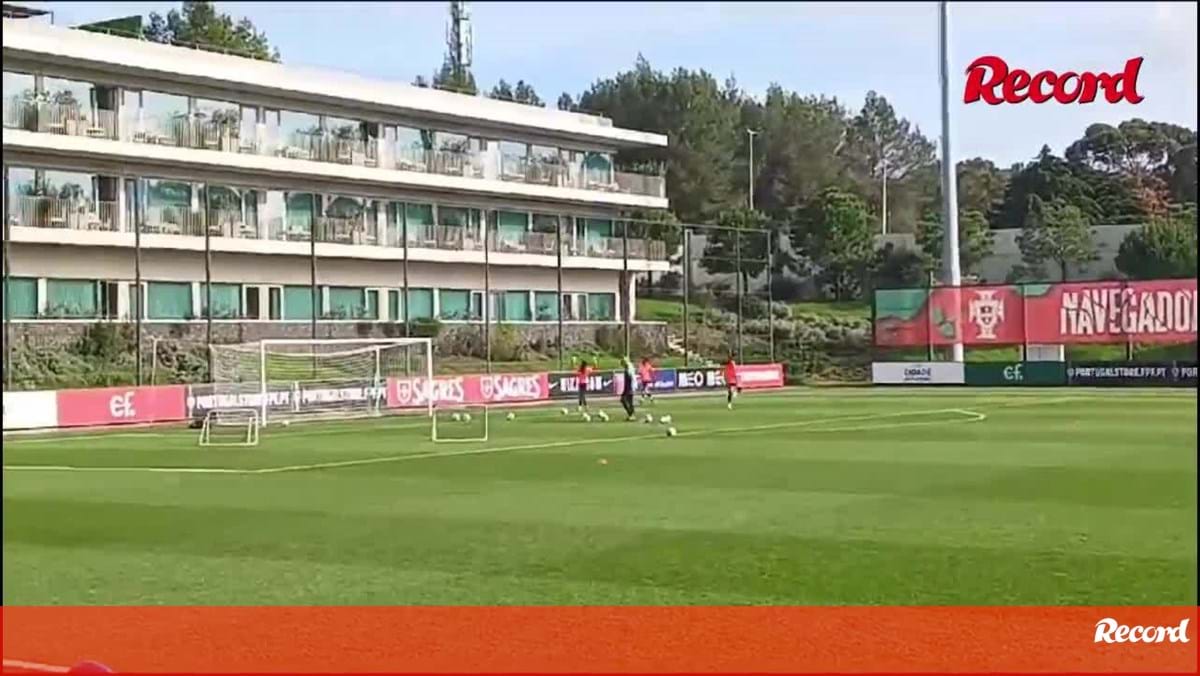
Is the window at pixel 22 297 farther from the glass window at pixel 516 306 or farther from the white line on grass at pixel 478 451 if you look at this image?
the white line on grass at pixel 478 451

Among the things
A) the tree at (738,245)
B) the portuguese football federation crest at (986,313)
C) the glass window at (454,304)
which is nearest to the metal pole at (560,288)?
the glass window at (454,304)

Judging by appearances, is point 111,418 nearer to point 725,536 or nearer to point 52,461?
point 52,461

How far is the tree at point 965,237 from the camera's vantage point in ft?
56.0

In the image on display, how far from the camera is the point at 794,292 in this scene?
6331 centimetres

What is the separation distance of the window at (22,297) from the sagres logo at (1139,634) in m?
37.9

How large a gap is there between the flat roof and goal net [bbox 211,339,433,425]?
7782 mm

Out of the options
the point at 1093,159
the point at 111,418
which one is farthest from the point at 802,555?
the point at 111,418

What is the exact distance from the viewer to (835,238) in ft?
161

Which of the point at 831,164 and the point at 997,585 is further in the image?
the point at 831,164

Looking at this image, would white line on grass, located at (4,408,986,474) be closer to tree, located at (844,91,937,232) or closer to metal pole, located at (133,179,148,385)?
tree, located at (844,91,937,232)

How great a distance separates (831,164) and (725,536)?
1296 cm

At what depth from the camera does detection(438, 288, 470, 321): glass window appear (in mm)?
56188

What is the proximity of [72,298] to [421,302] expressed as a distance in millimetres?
14004

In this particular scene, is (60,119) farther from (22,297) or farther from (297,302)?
(297,302)
